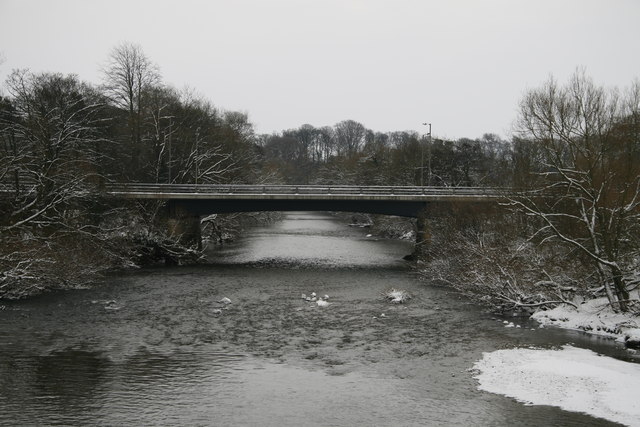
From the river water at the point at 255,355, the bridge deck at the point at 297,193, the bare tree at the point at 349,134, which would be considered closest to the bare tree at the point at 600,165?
the river water at the point at 255,355

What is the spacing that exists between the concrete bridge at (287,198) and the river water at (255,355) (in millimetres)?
12040

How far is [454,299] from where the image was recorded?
29812mm

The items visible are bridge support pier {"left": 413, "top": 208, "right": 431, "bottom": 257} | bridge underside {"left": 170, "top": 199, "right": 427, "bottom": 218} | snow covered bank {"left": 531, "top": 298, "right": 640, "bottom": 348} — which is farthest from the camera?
bridge underside {"left": 170, "top": 199, "right": 427, "bottom": 218}

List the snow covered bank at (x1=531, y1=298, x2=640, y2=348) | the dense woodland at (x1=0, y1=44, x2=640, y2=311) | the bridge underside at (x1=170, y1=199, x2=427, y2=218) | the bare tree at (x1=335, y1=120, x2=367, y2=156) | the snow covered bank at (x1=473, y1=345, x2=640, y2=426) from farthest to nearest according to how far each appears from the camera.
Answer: the bare tree at (x1=335, y1=120, x2=367, y2=156) → the bridge underside at (x1=170, y1=199, x2=427, y2=218) → the dense woodland at (x1=0, y1=44, x2=640, y2=311) → the snow covered bank at (x1=531, y1=298, x2=640, y2=348) → the snow covered bank at (x1=473, y1=345, x2=640, y2=426)

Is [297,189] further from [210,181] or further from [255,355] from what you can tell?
[255,355]

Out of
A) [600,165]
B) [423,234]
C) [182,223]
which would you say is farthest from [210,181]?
[600,165]

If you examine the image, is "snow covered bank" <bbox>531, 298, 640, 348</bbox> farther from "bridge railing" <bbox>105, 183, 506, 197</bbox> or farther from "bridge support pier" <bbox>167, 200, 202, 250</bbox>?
"bridge support pier" <bbox>167, 200, 202, 250</bbox>

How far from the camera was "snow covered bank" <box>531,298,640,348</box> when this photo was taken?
21.2 meters

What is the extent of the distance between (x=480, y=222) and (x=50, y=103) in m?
31.9

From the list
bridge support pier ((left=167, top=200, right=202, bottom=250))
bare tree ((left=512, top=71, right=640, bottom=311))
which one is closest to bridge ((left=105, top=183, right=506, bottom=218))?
bridge support pier ((left=167, top=200, right=202, bottom=250))

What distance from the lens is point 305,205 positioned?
4728cm

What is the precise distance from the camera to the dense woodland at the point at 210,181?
24516mm

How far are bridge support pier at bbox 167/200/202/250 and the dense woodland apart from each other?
92 centimetres

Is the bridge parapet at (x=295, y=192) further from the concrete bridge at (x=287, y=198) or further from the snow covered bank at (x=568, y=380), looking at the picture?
the snow covered bank at (x=568, y=380)
